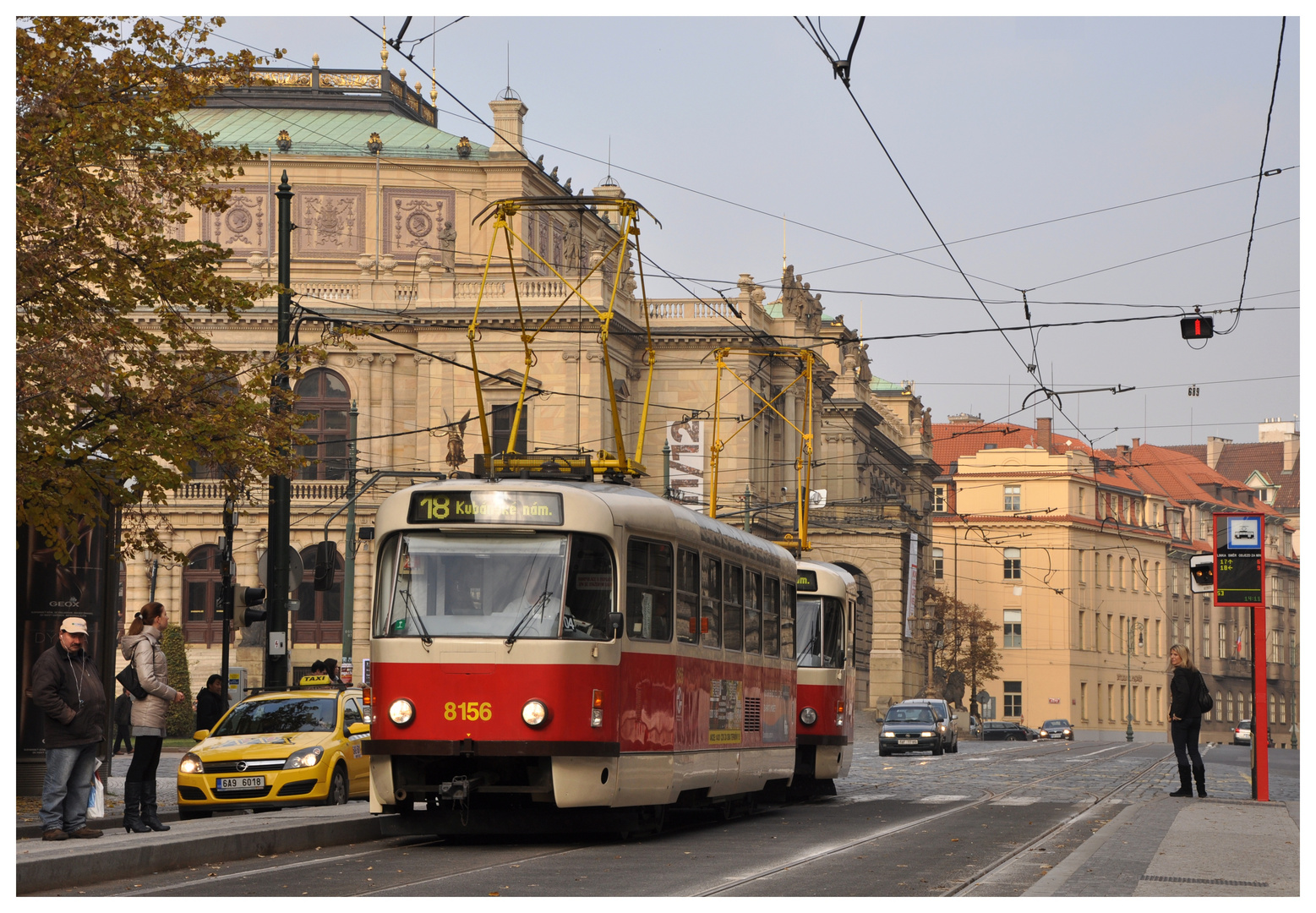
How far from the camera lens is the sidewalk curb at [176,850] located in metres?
12.5

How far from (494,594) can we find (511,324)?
5209cm

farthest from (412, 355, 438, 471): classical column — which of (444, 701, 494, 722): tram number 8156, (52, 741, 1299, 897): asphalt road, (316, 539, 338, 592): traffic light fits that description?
(444, 701, 494, 722): tram number 8156

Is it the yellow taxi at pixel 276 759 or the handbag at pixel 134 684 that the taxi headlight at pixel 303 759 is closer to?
the yellow taxi at pixel 276 759

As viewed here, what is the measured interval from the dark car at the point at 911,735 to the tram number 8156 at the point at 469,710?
127 ft

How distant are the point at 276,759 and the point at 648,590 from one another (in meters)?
5.96

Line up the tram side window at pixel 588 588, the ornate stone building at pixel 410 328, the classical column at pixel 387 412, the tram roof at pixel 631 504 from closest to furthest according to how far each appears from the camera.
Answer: the tram side window at pixel 588 588 < the tram roof at pixel 631 504 < the ornate stone building at pixel 410 328 < the classical column at pixel 387 412

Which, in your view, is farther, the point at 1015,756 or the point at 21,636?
the point at 1015,756

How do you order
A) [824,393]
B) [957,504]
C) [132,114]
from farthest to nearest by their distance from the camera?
[957,504], [824,393], [132,114]

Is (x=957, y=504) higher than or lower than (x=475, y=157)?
lower

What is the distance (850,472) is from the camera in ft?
303

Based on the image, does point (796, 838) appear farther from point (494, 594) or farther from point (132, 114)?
point (132, 114)

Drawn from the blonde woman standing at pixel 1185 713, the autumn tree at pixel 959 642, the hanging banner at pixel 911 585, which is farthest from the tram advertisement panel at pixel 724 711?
the autumn tree at pixel 959 642

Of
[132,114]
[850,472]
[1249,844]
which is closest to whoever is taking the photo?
[1249,844]

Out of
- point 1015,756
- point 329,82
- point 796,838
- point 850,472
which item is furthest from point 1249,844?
point 850,472
